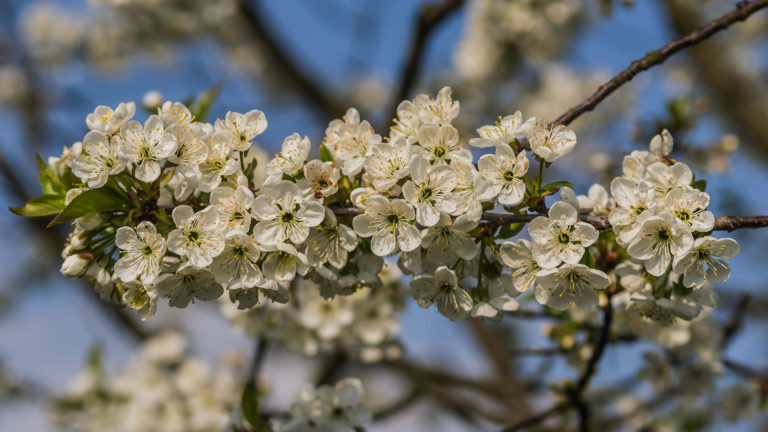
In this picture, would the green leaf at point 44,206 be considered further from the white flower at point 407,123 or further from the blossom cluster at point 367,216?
the white flower at point 407,123

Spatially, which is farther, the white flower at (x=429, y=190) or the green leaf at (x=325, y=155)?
the green leaf at (x=325, y=155)

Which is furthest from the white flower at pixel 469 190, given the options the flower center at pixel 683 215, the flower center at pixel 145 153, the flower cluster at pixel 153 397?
the flower cluster at pixel 153 397

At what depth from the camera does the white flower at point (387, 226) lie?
5.08ft

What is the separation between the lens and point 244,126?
173cm

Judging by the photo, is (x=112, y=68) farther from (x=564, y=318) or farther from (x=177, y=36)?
(x=564, y=318)

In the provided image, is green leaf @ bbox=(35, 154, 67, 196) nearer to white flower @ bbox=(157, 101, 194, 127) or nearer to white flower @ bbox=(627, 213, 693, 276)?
white flower @ bbox=(157, 101, 194, 127)

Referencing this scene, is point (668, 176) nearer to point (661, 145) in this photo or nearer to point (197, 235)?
point (661, 145)

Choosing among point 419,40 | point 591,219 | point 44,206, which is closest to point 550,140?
point 591,219

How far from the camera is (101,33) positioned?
27.1 ft

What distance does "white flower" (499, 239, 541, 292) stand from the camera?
1.62 m

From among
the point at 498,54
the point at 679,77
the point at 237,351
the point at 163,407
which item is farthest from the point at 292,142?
the point at 679,77

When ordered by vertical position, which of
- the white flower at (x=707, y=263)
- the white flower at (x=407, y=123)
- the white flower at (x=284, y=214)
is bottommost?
the white flower at (x=284, y=214)

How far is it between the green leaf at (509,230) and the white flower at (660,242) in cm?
29

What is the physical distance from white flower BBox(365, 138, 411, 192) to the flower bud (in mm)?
859
